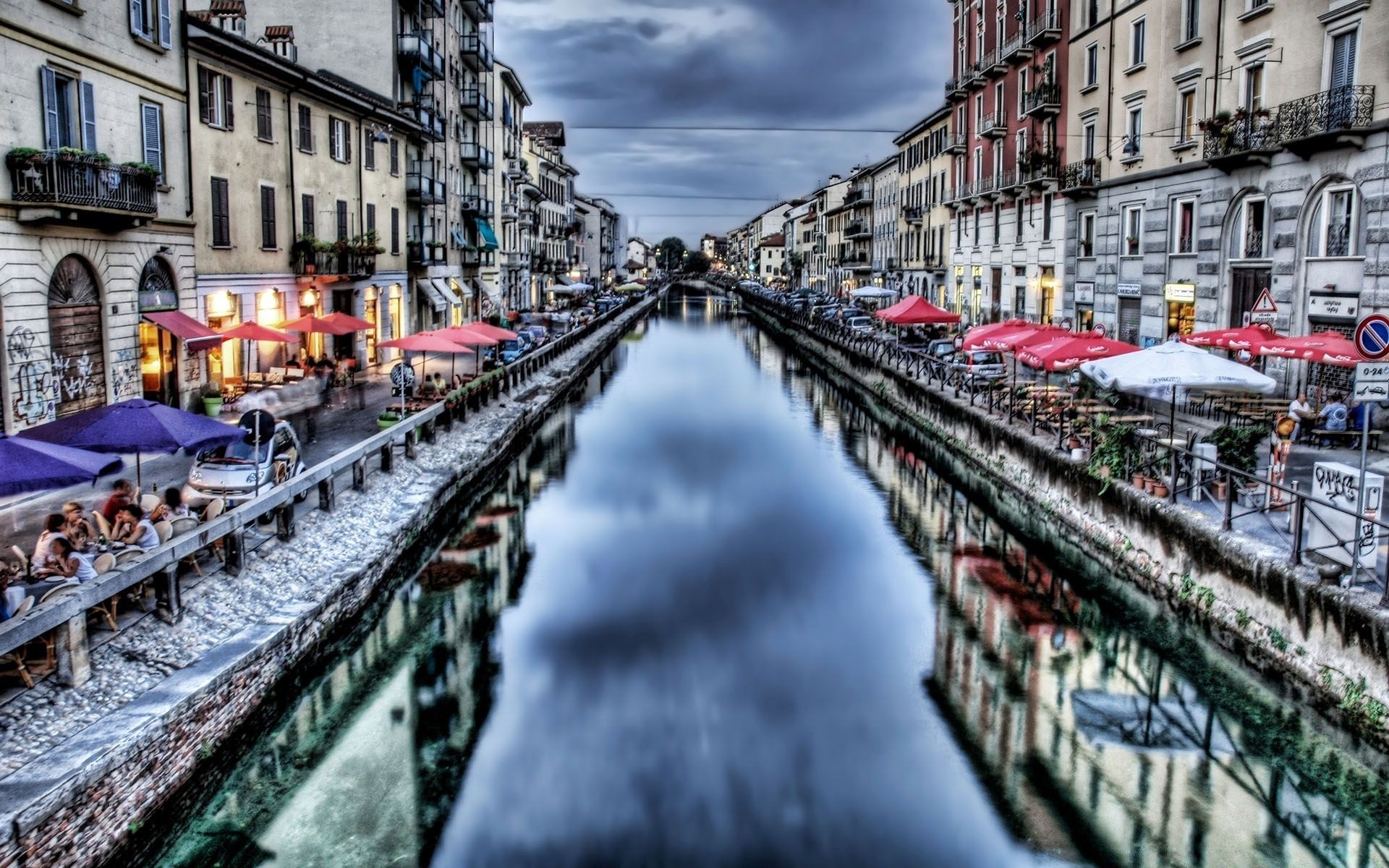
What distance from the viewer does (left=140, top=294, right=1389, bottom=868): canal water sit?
966cm

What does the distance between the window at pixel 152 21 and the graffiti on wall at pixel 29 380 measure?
23.2 feet

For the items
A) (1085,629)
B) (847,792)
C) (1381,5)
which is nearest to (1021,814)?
(847,792)

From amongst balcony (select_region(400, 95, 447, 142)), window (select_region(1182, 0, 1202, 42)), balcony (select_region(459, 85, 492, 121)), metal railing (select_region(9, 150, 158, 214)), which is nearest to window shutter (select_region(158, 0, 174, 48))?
metal railing (select_region(9, 150, 158, 214))

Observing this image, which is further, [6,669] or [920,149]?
[920,149]

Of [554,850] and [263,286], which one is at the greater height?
[263,286]

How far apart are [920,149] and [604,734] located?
207ft

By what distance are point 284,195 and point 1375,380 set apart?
2699 centimetres

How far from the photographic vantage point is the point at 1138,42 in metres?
33.4

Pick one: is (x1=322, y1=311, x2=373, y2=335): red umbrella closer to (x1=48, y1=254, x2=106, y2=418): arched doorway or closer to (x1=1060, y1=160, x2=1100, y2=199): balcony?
(x1=48, y1=254, x2=106, y2=418): arched doorway

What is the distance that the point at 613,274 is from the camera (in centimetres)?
15162

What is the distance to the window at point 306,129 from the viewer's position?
101 feet

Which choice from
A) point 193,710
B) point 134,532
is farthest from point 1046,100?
point 193,710

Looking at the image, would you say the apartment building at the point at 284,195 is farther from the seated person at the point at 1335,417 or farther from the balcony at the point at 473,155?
the seated person at the point at 1335,417

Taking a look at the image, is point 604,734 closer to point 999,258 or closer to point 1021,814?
point 1021,814
